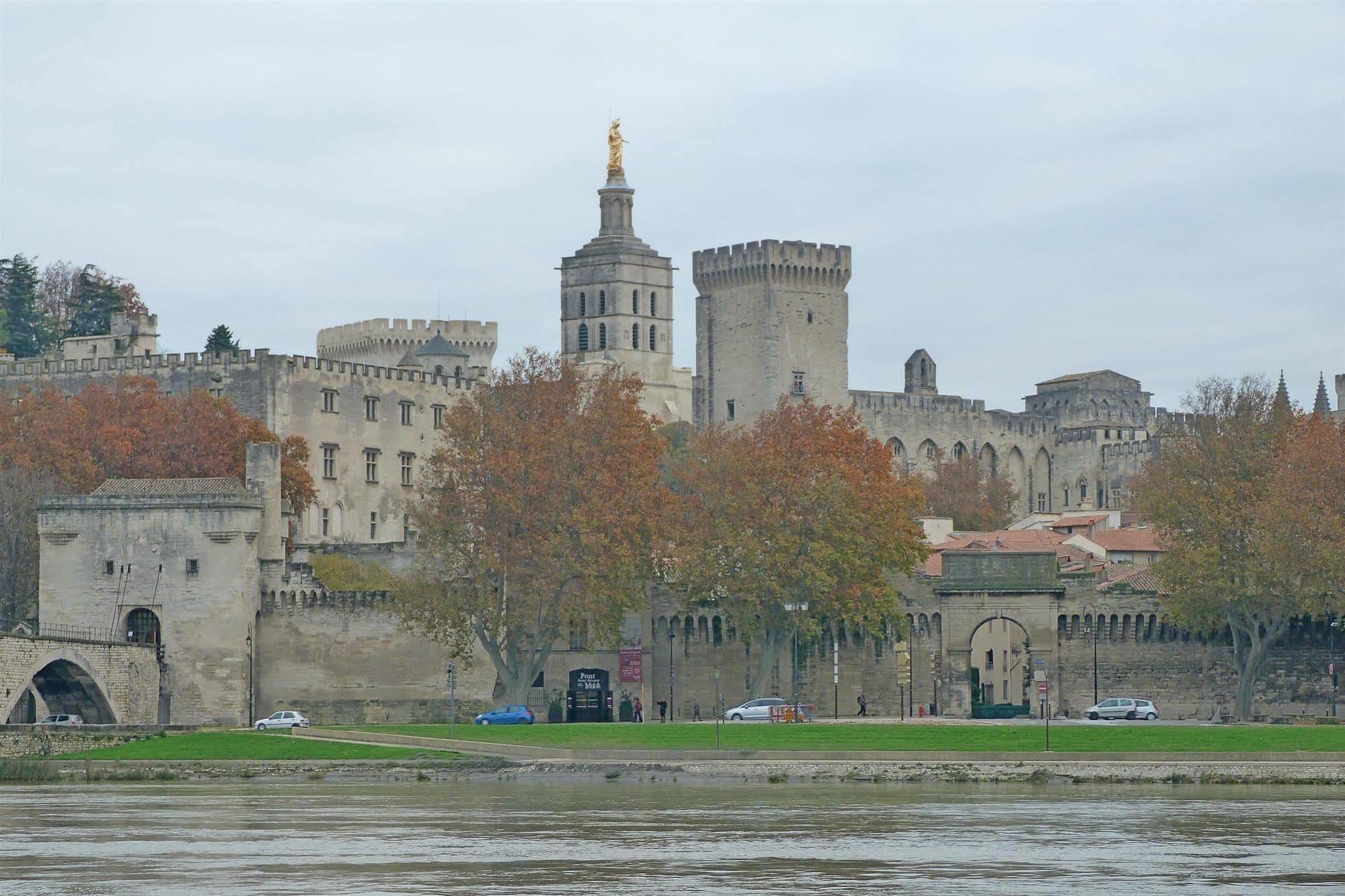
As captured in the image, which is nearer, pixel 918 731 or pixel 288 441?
pixel 918 731

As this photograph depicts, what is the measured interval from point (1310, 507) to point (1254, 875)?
4719cm

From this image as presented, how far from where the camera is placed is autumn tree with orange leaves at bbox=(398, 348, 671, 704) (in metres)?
96.9

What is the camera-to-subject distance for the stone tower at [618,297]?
174375 mm

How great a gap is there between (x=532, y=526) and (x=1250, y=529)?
81.3ft

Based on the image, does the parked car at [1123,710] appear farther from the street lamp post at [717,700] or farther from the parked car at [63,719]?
the parked car at [63,719]

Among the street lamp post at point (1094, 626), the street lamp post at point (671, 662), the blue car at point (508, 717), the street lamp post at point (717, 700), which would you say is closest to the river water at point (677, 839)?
the street lamp post at point (717, 700)

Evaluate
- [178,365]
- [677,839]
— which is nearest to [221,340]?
[178,365]

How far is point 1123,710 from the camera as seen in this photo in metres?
96.8

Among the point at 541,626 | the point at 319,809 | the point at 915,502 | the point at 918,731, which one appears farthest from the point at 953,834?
the point at 915,502

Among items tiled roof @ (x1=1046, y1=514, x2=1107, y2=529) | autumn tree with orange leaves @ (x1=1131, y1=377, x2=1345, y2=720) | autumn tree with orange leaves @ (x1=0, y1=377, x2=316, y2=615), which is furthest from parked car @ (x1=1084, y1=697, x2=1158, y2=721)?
autumn tree with orange leaves @ (x1=0, y1=377, x2=316, y2=615)

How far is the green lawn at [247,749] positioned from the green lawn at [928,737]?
331 cm

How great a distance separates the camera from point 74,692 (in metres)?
94.0

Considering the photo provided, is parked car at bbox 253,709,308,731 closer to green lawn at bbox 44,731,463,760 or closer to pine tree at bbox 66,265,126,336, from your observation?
green lawn at bbox 44,731,463,760

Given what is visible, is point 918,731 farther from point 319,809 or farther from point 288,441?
point 288,441
